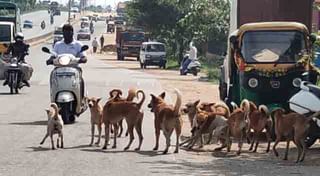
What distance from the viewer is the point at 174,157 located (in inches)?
506

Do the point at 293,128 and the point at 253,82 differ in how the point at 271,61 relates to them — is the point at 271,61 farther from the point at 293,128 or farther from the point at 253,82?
the point at 293,128

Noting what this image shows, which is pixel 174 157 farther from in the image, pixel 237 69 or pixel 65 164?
pixel 237 69

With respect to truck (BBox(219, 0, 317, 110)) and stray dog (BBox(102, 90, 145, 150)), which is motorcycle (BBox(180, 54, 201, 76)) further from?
stray dog (BBox(102, 90, 145, 150))

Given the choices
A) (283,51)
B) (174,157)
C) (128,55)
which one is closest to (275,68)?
(283,51)

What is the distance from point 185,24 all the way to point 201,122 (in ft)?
125

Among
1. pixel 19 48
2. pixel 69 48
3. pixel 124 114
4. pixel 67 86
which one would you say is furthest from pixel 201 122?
pixel 19 48

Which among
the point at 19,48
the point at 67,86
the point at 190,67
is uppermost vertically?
the point at 19,48

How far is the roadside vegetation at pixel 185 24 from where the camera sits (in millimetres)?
50344

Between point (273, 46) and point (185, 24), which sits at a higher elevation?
point (273, 46)

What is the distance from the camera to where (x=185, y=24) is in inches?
2037

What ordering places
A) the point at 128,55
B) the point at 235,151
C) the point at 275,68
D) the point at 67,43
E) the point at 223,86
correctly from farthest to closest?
1. the point at 128,55
2. the point at 223,86
3. the point at 67,43
4. the point at 275,68
5. the point at 235,151

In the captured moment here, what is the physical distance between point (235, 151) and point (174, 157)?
1.65 m

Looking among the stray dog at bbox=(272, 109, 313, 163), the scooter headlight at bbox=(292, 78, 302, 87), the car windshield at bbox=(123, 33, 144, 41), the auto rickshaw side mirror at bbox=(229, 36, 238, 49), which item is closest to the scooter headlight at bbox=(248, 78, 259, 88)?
the scooter headlight at bbox=(292, 78, 302, 87)

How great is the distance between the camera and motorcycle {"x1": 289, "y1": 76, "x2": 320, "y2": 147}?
44.1ft
